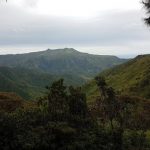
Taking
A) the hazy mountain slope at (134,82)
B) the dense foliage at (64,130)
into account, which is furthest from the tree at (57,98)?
the hazy mountain slope at (134,82)

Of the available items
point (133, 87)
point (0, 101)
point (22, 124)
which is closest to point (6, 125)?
point (22, 124)

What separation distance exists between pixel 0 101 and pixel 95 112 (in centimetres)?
1551

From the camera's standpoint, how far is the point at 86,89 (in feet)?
580


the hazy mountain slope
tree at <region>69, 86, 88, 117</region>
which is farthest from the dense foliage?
the hazy mountain slope

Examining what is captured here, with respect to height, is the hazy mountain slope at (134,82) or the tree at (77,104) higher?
the tree at (77,104)

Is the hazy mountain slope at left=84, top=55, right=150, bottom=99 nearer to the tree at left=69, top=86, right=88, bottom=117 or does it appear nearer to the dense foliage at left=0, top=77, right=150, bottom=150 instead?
the tree at left=69, top=86, right=88, bottom=117

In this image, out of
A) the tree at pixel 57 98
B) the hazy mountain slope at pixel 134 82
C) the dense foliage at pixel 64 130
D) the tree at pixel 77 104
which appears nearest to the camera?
the dense foliage at pixel 64 130

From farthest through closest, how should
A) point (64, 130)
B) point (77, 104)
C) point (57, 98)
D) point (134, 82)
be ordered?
1. point (134, 82)
2. point (57, 98)
3. point (77, 104)
4. point (64, 130)

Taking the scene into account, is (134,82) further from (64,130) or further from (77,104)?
(64,130)

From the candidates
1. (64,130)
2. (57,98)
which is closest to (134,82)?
(57,98)

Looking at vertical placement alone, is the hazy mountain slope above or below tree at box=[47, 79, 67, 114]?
below

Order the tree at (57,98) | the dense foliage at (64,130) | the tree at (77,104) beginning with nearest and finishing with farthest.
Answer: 1. the dense foliage at (64,130)
2. the tree at (77,104)
3. the tree at (57,98)

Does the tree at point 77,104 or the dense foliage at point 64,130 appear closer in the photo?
the dense foliage at point 64,130

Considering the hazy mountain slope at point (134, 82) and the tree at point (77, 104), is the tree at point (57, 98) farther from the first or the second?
the hazy mountain slope at point (134, 82)
